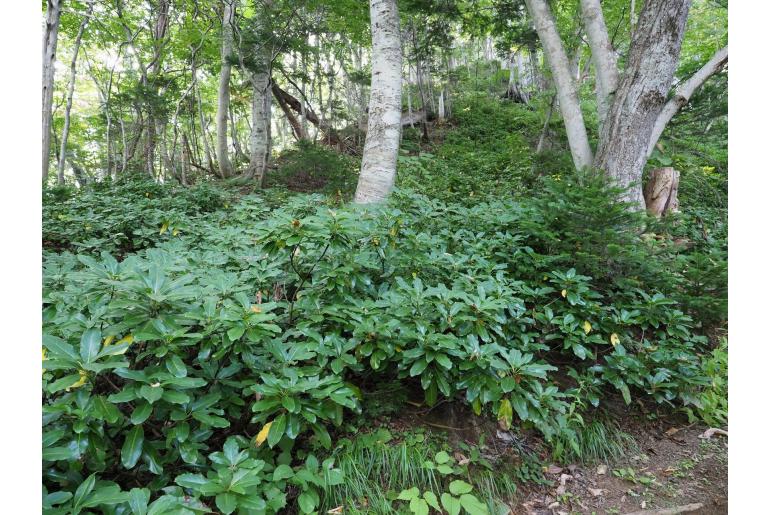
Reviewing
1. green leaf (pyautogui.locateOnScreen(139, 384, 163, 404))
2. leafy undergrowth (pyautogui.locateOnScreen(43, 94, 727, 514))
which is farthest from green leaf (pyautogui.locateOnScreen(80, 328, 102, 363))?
green leaf (pyautogui.locateOnScreen(139, 384, 163, 404))

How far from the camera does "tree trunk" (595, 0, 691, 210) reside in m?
3.47

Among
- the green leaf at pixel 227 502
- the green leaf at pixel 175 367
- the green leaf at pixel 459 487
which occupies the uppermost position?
the green leaf at pixel 175 367

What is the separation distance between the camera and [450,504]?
165cm

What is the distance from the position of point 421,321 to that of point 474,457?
30.9 inches

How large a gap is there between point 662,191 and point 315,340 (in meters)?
4.36

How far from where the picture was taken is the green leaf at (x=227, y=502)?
1151 millimetres

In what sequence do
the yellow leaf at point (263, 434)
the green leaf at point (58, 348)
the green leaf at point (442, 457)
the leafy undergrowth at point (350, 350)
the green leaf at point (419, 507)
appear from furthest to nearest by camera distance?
the green leaf at point (442, 457) → the green leaf at point (419, 507) → the yellow leaf at point (263, 434) → the leafy undergrowth at point (350, 350) → the green leaf at point (58, 348)

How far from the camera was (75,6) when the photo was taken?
24.4ft

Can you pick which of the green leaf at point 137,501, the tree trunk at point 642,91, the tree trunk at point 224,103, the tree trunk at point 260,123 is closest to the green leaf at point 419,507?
the green leaf at point 137,501

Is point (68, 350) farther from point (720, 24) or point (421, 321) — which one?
point (720, 24)

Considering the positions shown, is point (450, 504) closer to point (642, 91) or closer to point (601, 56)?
point (642, 91)

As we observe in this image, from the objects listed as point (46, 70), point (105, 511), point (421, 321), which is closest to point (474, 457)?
point (421, 321)

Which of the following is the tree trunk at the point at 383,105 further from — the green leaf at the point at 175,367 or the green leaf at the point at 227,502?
the green leaf at the point at 227,502

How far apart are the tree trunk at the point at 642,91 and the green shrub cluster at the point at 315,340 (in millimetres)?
756
